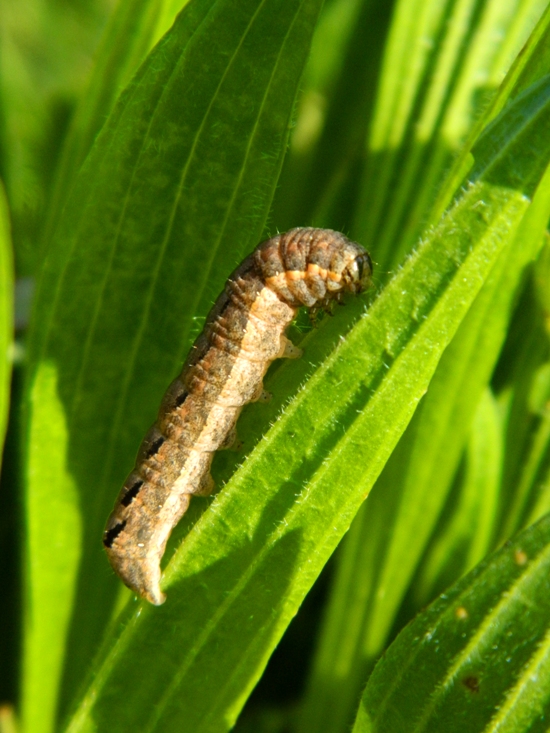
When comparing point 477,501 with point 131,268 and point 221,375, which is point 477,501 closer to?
point 221,375

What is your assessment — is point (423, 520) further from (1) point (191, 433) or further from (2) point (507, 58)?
(2) point (507, 58)

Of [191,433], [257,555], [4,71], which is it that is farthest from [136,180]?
[4,71]

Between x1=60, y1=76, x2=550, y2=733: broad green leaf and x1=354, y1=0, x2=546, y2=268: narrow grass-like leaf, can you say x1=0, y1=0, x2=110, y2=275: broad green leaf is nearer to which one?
x1=354, y1=0, x2=546, y2=268: narrow grass-like leaf

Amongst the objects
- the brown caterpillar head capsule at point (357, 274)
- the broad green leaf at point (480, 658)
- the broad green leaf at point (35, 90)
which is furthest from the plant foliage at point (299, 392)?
the broad green leaf at point (35, 90)

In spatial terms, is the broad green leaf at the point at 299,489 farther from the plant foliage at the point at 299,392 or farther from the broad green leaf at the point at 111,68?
the broad green leaf at the point at 111,68

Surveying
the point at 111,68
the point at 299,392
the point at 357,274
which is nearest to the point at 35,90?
the point at 111,68
